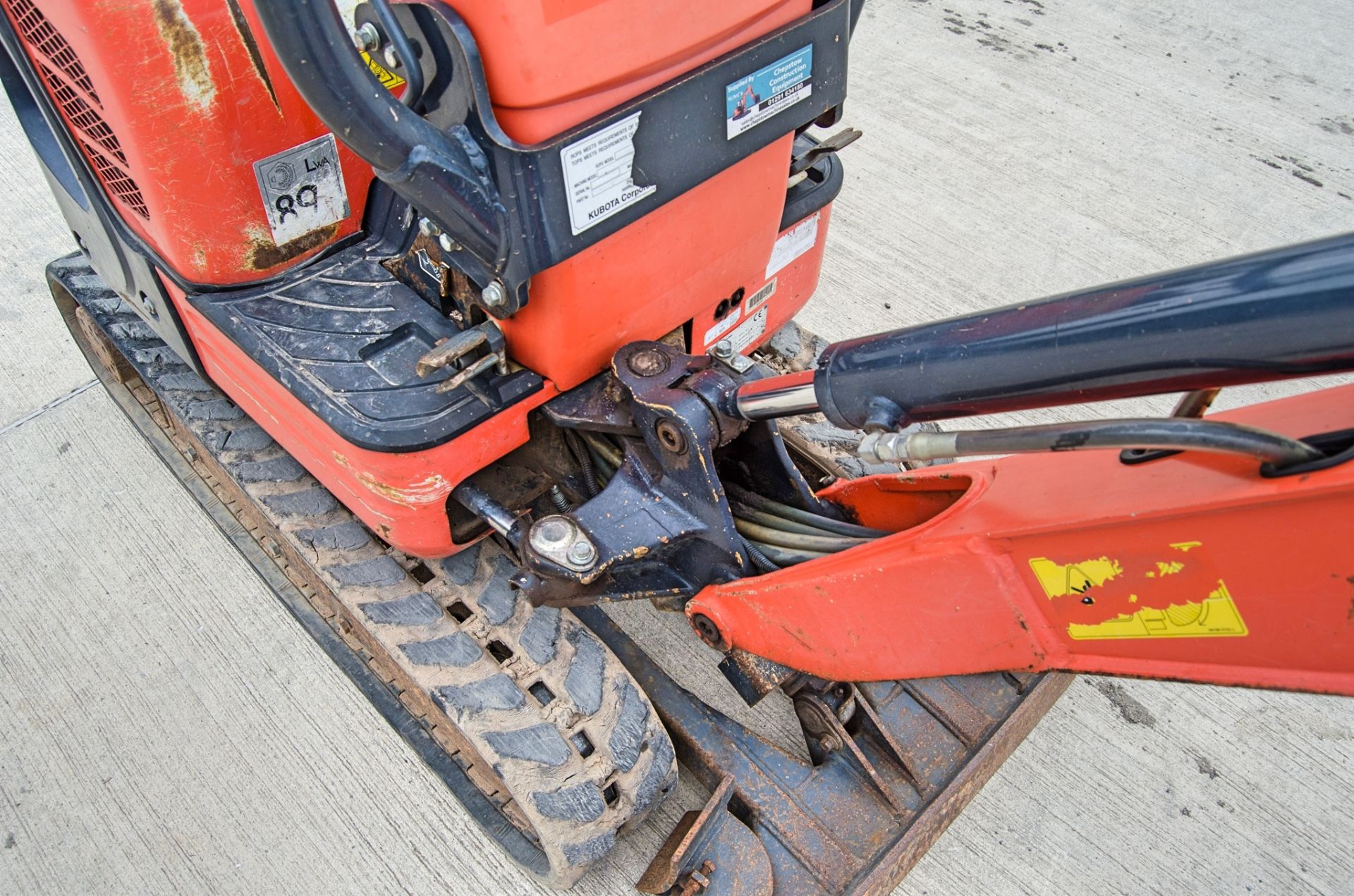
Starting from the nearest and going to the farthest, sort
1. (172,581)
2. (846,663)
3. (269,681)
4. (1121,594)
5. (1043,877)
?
1. (1121,594)
2. (846,663)
3. (1043,877)
4. (269,681)
5. (172,581)

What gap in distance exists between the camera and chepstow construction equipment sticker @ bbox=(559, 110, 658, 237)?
1.46 m

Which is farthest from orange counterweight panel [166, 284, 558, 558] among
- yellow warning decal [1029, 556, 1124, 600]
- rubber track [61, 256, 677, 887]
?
yellow warning decal [1029, 556, 1124, 600]

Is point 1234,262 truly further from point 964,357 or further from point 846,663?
point 846,663

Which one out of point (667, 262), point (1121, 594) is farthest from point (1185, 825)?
point (667, 262)

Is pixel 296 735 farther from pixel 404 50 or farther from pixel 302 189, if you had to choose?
pixel 404 50

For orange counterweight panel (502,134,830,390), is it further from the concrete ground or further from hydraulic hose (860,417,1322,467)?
the concrete ground

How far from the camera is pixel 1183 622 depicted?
1.14 meters

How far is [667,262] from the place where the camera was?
1760 mm

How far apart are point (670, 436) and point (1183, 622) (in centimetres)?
82

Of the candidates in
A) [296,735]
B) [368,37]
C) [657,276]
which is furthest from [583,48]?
[296,735]

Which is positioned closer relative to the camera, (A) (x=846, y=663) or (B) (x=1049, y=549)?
(B) (x=1049, y=549)

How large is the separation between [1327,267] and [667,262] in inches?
41.0

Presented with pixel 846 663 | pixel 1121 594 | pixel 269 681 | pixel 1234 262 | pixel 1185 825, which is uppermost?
pixel 1234 262

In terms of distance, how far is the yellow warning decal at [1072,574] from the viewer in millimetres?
1164
